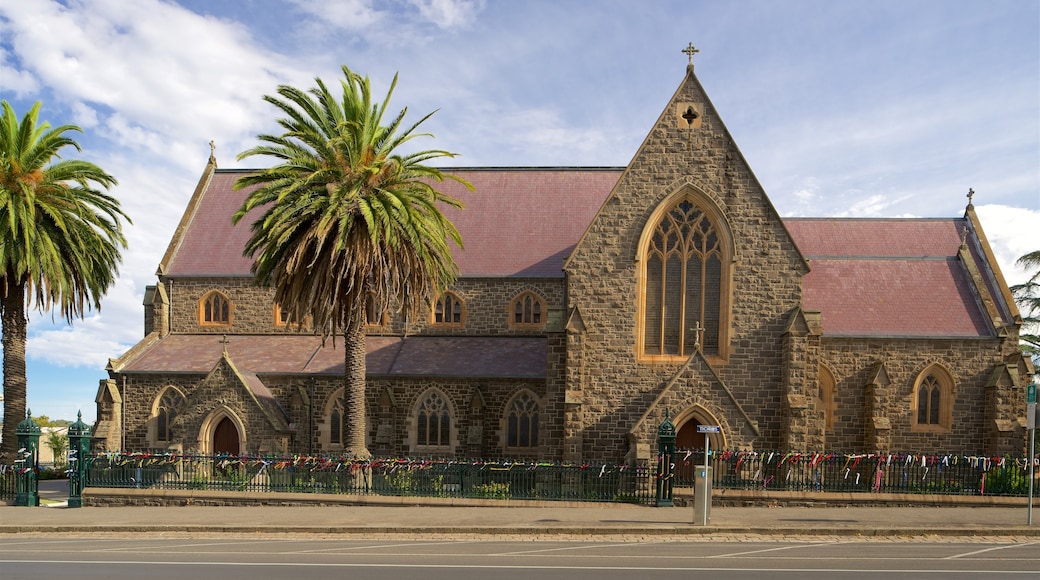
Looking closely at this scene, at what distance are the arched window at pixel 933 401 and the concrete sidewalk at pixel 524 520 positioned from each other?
7.57 meters

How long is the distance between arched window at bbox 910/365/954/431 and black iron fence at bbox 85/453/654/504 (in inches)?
515

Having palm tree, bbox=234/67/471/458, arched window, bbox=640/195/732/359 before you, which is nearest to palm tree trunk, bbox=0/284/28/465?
palm tree, bbox=234/67/471/458

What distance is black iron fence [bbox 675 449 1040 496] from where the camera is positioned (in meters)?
21.1

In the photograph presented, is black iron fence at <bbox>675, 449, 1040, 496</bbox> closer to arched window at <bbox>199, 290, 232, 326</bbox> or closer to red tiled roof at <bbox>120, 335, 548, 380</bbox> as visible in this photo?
red tiled roof at <bbox>120, 335, 548, 380</bbox>

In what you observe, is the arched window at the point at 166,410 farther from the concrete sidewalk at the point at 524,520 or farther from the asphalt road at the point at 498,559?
the asphalt road at the point at 498,559

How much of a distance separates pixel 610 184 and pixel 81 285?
22.8 metres

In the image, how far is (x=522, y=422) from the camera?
28.4m

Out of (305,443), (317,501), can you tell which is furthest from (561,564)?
(305,443)

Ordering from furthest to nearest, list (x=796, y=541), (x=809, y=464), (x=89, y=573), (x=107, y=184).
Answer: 1. (x=107, y=184)
2. (x=809, y=464)
3. (x=796, y=541)
4. (x=89, y=573)

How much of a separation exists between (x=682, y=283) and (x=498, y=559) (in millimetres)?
13792

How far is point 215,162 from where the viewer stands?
121 feet

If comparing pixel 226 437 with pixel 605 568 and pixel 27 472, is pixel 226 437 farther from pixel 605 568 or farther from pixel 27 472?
pixel 605 568

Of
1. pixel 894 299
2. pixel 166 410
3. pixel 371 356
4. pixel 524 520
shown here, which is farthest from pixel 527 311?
pixel 166 410

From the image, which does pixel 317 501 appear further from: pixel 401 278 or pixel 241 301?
pixel 241 301
